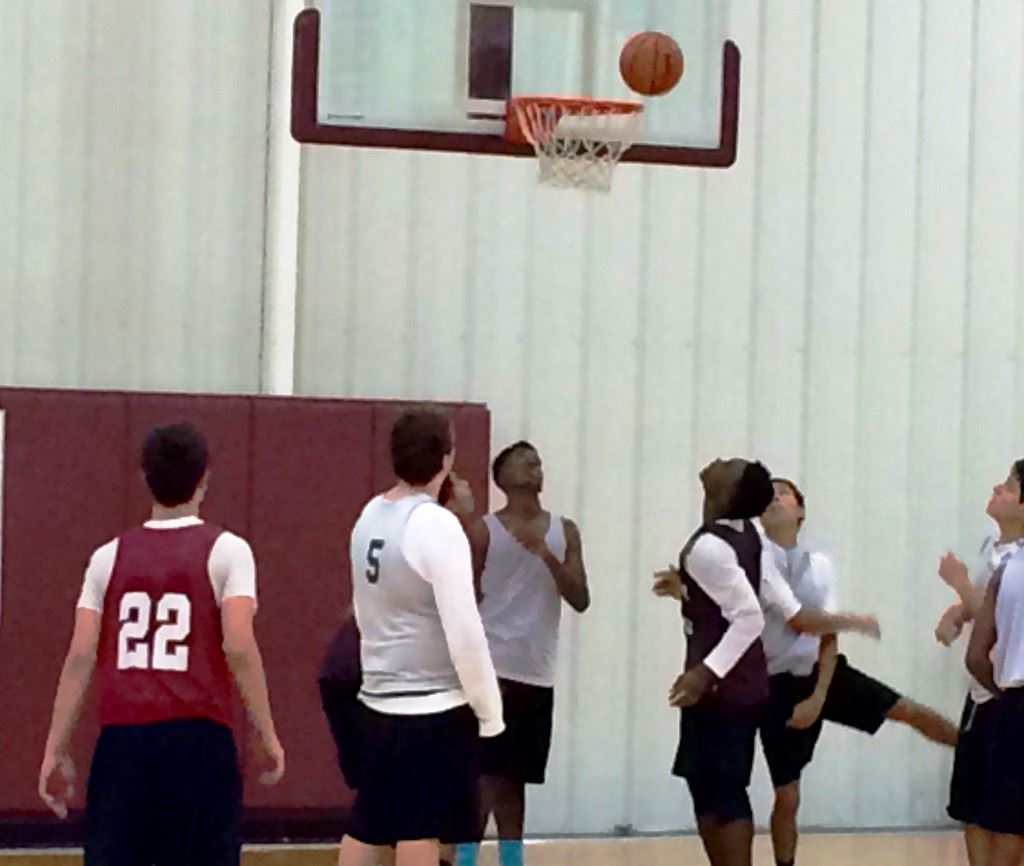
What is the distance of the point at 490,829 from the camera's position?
30.9ft

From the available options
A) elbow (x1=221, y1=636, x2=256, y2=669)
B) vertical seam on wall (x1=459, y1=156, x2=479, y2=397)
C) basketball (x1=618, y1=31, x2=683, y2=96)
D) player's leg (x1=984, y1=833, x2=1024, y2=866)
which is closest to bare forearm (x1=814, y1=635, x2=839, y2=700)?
player's leg (x1=984, y1=833, x2=1024, y2=866)

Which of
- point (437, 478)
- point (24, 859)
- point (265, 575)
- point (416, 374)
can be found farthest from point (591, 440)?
point (437, 478)

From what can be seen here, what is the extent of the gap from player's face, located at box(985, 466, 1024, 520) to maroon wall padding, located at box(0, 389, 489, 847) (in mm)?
2747

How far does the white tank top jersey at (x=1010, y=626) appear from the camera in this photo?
21.0 ft

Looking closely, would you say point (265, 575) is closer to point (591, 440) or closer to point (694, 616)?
point (591, 440)

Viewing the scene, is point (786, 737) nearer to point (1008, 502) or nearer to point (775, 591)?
point (775, 591)

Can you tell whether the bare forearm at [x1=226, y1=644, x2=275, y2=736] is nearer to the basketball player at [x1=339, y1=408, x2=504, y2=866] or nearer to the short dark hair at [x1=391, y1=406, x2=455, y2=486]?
the basketball player at [x1=339, y1=408, x2=504, y2=866]

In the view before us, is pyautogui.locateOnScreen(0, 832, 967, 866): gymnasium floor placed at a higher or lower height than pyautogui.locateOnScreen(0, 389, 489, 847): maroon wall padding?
lower

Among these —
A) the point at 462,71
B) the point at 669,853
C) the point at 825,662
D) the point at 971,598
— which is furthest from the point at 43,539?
the point at 971,598

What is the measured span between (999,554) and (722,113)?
213cm

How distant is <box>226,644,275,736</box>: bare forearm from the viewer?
5.17 m

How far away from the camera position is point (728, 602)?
21.0 feet

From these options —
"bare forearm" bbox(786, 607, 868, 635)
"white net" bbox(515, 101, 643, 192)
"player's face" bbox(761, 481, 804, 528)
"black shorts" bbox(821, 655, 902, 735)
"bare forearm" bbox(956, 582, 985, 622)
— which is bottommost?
"black shorts" bbox(821, 655, 902, 735)

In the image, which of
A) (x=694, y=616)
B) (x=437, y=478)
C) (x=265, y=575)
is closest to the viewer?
(x=437, y=478)
